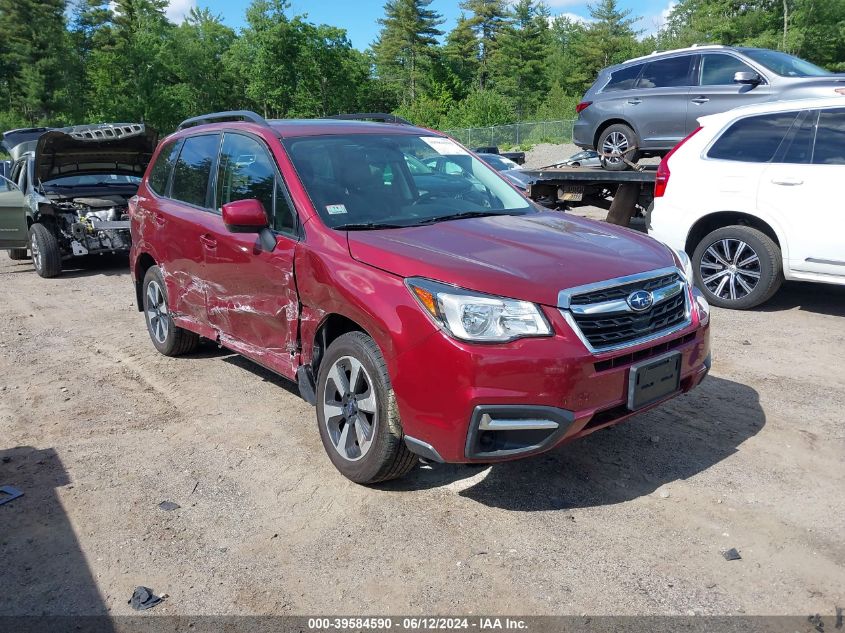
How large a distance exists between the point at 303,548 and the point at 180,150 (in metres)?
3.58

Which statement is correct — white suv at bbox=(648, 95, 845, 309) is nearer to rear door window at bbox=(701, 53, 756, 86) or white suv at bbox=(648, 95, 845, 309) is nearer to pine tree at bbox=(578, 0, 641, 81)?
rear door window at bbox=(701, 53, 756, 86)

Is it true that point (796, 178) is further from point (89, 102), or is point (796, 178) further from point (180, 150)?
point (89, 102)

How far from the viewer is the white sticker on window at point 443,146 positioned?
4742 millimetres

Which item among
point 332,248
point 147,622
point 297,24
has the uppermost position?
point 297,24

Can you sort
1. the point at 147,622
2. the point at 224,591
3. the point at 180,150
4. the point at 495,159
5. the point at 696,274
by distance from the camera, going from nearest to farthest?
the point at 147,622 < the point at 224,591 < the point at 180,150 < the point at 696,274 < the point at 495,159

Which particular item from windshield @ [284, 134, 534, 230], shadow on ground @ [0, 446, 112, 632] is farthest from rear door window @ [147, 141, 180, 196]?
shadow on ground @ [0, 446, 112, 632]

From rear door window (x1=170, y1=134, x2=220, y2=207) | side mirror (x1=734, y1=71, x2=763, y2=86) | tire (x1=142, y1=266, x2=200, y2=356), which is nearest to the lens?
rear door window (x1=170, y1=134, x2=220, y2=207)

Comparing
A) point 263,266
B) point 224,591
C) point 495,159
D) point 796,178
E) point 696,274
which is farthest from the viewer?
point 495,159

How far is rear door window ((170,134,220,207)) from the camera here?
5.03 meters

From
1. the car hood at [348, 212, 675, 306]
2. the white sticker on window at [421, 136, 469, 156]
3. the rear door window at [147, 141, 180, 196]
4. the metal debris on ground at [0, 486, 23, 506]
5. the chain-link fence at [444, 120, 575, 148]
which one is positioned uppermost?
the chain-link fence at [444, 120, 575, 148]

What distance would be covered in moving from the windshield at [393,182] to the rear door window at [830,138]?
3352 mm

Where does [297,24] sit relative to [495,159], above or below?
above

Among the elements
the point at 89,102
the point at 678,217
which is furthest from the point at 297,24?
the point at 678,217

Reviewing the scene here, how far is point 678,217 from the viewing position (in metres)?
7.24
